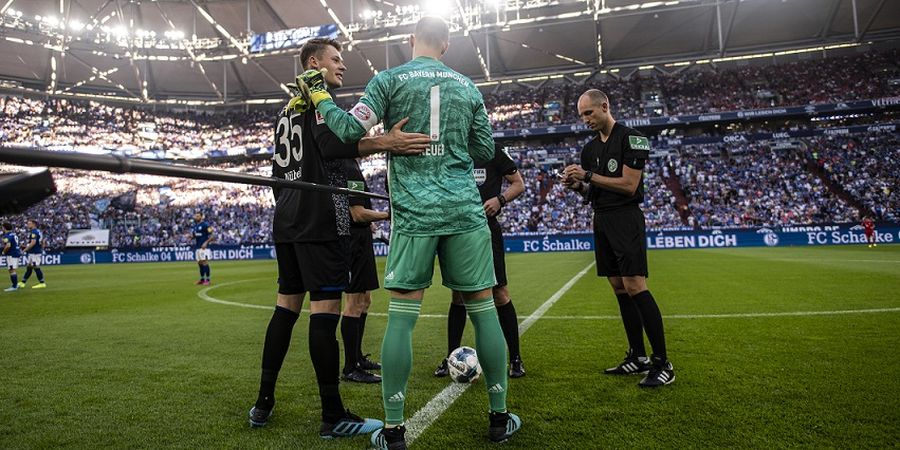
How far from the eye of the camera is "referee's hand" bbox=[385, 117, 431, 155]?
Result: 8.73ft

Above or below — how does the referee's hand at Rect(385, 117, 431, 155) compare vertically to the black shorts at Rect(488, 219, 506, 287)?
above

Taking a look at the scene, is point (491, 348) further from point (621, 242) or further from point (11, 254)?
point (11, 254)

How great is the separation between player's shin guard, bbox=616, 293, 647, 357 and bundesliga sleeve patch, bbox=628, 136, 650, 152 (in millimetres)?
1187

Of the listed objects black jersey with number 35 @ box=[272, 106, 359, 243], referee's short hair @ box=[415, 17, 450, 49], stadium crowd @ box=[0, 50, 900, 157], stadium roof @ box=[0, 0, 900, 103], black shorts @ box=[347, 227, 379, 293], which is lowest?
black shorts @ box=[347, 227, 379, 293]

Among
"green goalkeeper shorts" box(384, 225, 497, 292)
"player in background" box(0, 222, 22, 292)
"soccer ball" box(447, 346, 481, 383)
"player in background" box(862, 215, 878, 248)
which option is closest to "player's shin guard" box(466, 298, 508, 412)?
"green goalkeeper shorts" box(384, 225, 497, 292)

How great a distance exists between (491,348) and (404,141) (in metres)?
1.15

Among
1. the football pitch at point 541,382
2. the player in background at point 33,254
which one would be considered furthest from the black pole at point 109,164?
the player in background at point 33,254

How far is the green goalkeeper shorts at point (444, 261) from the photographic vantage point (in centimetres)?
267

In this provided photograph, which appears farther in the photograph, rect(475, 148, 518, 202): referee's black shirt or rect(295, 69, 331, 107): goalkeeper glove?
rect(475, 148, 518, 202): referee's black shirt

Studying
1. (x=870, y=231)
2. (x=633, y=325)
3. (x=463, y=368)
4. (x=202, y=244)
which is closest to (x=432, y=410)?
(x=463, y=368)

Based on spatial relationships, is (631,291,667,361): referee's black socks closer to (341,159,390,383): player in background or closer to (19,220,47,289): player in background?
(341,159,390,383): player in background

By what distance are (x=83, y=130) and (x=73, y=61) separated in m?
5.12

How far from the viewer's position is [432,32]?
2.93 m

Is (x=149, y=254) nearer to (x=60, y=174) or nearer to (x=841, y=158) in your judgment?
(x=60, y=174)
